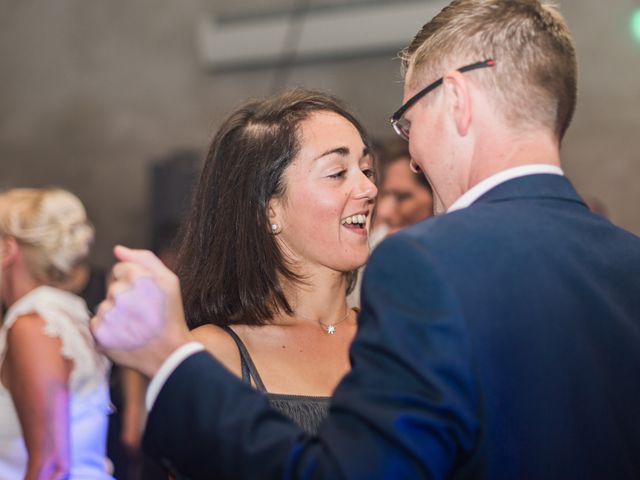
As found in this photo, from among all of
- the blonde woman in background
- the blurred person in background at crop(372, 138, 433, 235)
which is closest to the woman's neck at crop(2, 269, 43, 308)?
the blonde woman in background

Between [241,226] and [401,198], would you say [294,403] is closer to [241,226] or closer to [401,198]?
[241,226]

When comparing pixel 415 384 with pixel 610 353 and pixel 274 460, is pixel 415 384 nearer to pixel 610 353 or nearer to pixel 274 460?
pixel 274 460

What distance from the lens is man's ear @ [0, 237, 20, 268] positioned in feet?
8.95

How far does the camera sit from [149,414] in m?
1.16

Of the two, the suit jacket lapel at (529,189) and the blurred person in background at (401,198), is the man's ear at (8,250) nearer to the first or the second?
the blurred person in background at (401,198)

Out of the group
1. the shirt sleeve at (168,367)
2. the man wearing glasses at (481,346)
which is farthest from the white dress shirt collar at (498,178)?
the shirt sleeve at (168,367)

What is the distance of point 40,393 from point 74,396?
220 mm

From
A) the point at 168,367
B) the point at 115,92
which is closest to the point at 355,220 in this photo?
the point at 168,367

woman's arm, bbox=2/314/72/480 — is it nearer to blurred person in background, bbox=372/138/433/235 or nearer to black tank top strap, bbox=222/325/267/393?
black tank top strap, bbox=222/325/267/393

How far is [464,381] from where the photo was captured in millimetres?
1023

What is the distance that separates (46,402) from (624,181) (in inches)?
202

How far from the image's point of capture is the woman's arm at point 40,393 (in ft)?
7.35

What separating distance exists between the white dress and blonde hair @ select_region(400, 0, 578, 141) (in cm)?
155

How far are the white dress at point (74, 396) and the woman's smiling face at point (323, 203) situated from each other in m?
0.85
